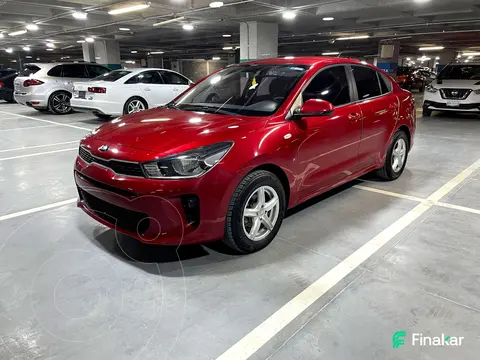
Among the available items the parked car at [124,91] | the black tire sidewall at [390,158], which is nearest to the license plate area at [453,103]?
the black tire sidewall at [390,158]

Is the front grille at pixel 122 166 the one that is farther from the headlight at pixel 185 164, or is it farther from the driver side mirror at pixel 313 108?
the driver side mirror at pixel 313 108

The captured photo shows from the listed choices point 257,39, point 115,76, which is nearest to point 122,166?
point 115,76

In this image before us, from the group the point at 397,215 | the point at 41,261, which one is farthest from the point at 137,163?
the point at 397,215

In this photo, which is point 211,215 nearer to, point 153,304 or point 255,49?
point 153,304

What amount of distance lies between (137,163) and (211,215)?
0.60m

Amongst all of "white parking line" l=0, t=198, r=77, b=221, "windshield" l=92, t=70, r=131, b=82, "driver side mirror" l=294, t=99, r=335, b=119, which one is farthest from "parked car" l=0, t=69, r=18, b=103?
"driver side mirror" l=294, t=99, r=335, b=119

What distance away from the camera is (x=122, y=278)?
251 cm

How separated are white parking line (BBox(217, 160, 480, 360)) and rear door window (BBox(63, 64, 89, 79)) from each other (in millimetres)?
10875

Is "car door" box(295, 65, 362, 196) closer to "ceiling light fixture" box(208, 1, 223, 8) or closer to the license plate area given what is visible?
"ceiling light fixture" box(208, 1, 223, 8)

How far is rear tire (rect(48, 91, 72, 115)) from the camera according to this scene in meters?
10.9

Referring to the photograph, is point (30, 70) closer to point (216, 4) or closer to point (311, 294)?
point (216, 4)

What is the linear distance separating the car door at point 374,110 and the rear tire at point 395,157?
198 mm

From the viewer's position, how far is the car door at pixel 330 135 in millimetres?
3111

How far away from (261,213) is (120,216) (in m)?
1.04
